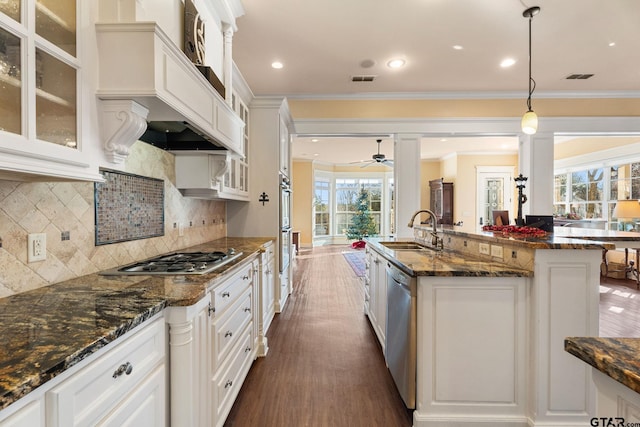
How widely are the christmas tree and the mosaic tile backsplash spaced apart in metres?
8.35

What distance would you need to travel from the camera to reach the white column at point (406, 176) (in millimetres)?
4742

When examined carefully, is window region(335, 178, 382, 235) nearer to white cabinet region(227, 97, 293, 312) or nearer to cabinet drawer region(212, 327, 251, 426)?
white cabinet region(227, 97, 293, 312)

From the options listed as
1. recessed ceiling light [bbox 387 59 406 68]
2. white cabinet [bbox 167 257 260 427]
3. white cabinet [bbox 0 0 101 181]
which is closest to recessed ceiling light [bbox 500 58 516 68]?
recessed ceiling light [bbox 387 59 406 68]

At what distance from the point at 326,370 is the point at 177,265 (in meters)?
1.44

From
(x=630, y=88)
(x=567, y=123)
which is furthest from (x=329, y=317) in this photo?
(x=630, y=88)

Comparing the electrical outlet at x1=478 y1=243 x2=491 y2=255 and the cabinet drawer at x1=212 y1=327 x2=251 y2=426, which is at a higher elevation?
the electrical outlet at x1=478 y1=243 x2=491 y2=255

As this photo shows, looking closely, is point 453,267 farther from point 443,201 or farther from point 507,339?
point 443,201

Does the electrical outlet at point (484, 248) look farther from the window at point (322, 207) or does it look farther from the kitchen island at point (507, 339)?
the window at point (322, 207)

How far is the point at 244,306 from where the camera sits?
215 cm

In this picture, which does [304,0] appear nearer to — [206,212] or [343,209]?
[206,212]

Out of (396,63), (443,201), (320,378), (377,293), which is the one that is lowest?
(320,378)

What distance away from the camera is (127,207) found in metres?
1.88

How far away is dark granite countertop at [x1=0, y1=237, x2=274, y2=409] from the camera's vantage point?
26.8 inches

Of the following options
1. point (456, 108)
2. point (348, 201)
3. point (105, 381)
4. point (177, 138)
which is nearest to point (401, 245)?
point (177, 138)
